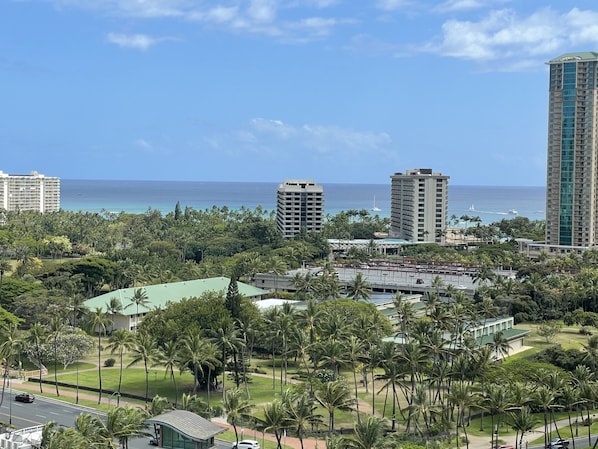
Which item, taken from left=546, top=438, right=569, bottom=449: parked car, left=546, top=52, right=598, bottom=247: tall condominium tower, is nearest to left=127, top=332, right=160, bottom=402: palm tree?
left=546, top=438, right=569, bottom=449: parked car

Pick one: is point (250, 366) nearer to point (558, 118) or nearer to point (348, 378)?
point (348, 378)

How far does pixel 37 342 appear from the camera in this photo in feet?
261

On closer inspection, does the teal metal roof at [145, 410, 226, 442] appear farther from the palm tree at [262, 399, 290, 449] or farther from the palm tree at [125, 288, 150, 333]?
the palm tree at [125, 288, 150, 333]

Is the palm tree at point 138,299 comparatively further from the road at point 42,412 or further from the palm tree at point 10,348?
the road at point 42,412

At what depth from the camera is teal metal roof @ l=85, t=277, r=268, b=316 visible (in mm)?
108000

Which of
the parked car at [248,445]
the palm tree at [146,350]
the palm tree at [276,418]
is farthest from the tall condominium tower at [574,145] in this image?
the palm tree at [276,418]

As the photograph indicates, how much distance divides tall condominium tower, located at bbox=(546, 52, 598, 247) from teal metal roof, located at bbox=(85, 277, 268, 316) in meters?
89.3

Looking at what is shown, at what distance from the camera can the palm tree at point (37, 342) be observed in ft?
260

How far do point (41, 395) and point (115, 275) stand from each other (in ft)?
200

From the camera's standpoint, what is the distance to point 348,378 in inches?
3344

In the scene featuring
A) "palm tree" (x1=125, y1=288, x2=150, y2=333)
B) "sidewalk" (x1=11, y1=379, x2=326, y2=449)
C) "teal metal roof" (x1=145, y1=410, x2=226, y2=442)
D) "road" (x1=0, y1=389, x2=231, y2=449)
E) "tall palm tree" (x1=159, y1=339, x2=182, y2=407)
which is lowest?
"sidewalk" (x1=11, y1=379, x2=326, y2=449)

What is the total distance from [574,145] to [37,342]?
447 feet

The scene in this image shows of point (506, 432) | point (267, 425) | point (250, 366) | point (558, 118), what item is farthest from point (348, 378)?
point (558, 118)

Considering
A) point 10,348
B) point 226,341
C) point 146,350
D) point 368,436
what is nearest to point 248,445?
point 368,436
